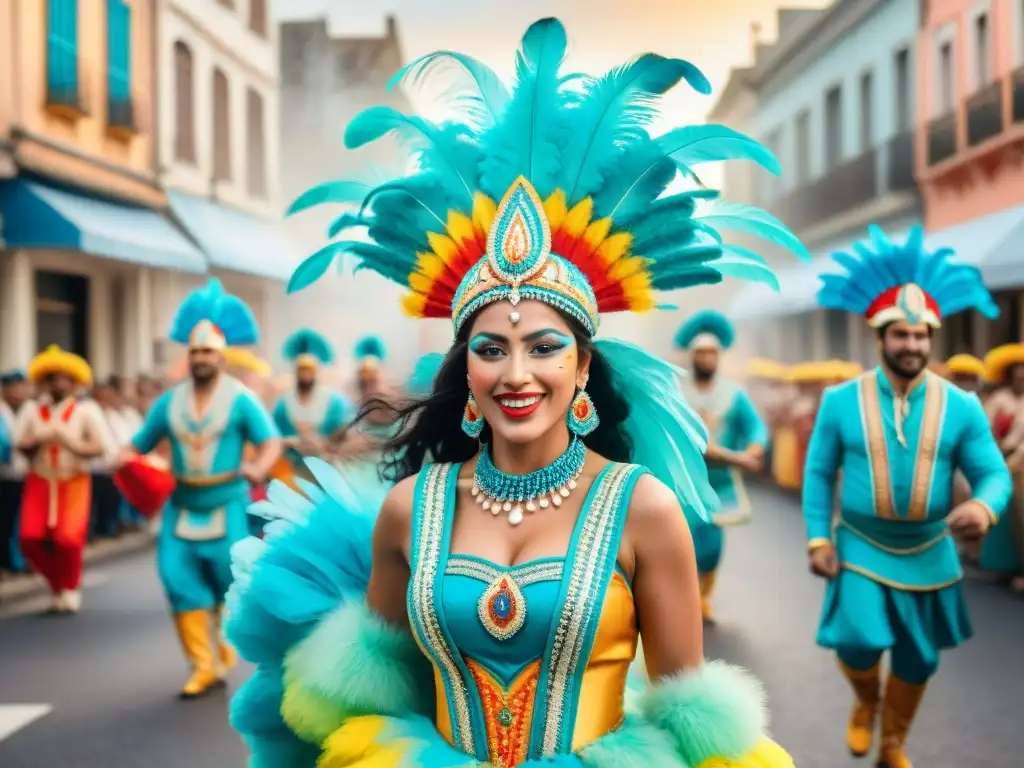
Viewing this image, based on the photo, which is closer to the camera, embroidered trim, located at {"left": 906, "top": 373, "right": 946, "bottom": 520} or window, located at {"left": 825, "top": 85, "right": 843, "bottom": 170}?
embroidered trim, located at {"left": 906, "top": 373, "right": 946, "bottom": 520}

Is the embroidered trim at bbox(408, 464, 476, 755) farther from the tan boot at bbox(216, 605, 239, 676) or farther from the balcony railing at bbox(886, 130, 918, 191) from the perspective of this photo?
the balcony railing at bbox(886, 130, 918, 191)

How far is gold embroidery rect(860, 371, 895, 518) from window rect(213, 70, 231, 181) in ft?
64.1

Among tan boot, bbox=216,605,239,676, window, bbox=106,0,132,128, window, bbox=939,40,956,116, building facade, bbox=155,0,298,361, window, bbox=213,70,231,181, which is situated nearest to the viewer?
tan boot, bbox=216,605,239,676

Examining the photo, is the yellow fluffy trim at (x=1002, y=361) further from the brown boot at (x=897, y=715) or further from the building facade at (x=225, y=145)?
the building facade at (x=225, y=145)

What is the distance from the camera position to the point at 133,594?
10.7 m

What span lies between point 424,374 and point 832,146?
1096 inches

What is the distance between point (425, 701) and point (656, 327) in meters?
26.2

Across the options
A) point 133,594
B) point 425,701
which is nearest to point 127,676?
point 133,594

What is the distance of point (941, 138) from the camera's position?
68.1ft

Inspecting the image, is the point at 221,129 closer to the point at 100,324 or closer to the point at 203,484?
the point at 100,324

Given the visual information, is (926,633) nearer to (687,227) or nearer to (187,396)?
(687,227)

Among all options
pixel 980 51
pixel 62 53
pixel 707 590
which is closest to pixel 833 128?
pixel 980 51

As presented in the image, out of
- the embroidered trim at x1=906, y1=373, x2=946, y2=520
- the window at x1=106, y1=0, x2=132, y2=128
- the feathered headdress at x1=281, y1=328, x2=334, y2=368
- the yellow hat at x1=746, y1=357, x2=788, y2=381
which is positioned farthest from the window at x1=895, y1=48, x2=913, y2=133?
the embroidered trim at x1=906, y1=373, x2=946, y2=520

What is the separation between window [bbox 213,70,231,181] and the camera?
2397 centimetres
